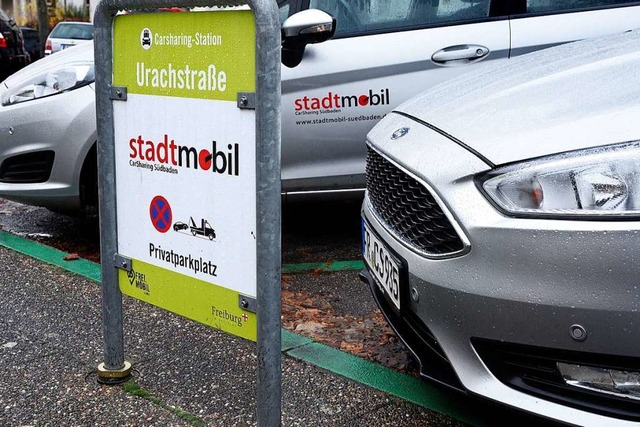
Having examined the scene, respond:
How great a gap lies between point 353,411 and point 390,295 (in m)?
0.46

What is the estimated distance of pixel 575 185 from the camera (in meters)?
2.23

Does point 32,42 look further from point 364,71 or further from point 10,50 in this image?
point 364,71

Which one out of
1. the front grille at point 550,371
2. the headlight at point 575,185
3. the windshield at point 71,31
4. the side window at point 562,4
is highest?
the side window at point 562,4

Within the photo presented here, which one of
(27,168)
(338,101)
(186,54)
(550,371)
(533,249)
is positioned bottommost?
(27,168)

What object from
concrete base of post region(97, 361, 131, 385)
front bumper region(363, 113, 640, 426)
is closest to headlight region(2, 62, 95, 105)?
concrete base of post region(97, 361, 131, 385)

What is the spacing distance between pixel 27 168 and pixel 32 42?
77.4 ft

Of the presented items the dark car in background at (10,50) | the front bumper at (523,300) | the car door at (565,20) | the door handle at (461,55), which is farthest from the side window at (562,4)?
the dark car in background at (10,50)

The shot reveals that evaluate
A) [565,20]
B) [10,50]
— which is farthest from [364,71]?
[10,50]

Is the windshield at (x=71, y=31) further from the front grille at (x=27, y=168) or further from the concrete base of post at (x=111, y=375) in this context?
the concrete base of post at (x=111, y=375)

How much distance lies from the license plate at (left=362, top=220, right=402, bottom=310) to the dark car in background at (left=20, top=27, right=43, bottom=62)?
24468 mm

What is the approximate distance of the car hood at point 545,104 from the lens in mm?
2299

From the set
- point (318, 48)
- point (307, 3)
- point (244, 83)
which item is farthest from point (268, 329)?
point (307, 3)

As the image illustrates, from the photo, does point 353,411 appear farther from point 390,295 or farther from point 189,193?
point 189,193

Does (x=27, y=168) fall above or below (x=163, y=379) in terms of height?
above
